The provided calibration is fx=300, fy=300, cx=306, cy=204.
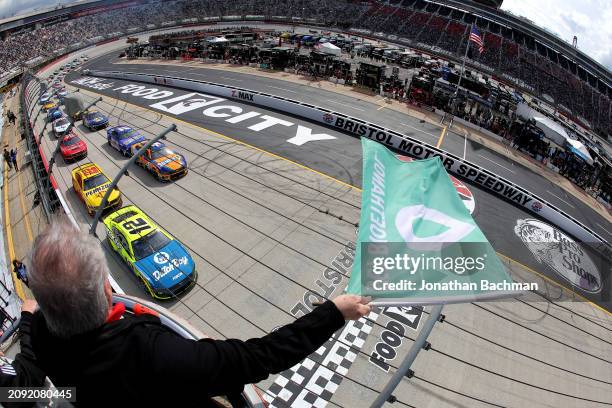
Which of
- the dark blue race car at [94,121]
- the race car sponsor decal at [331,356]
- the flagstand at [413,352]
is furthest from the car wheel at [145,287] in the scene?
the dark blue race car at [94,121]

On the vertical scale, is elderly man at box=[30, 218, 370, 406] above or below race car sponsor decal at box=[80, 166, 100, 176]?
above

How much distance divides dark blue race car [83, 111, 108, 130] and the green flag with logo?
84.7ft

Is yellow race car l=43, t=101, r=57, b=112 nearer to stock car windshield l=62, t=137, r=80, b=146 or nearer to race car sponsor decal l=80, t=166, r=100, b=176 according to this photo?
stock car windshield l=62, t=137, r=80, b=146

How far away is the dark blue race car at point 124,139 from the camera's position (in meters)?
19.2

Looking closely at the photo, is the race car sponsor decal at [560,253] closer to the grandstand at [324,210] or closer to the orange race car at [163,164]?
the grandstand at [324,210]

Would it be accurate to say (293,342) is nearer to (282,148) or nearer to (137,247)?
(137,247)

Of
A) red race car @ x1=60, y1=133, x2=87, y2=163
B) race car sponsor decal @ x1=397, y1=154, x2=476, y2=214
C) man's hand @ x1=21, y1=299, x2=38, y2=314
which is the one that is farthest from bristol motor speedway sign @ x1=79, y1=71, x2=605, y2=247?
man's hand @ x1=21, y1=299, x2=38, y2=314

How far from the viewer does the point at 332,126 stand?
928 inches

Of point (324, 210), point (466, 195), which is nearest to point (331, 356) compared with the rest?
point (324, 210)

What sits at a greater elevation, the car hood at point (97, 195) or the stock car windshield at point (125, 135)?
the stock car windshield at point (125, 135)

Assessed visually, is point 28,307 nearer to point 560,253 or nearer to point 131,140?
point 131,140

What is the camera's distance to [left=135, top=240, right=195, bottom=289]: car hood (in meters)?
10.6

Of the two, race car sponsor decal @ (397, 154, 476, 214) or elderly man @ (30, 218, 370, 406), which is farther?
race car sponsor decal @ (397, 154, 476, 214)

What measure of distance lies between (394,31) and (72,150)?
213ft
